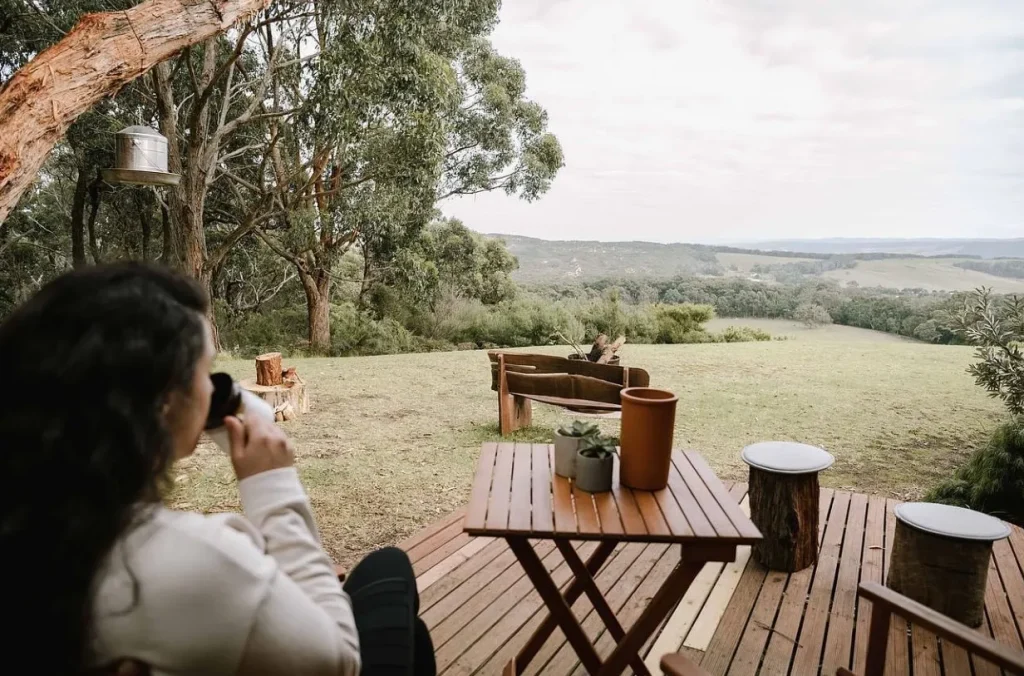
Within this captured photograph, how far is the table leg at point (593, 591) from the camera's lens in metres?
1.85

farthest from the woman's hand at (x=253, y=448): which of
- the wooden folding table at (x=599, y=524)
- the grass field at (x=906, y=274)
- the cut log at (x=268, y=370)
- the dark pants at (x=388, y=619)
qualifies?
the grass field at (x=906, y=274)

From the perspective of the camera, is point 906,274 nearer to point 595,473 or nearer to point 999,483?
point 999,483

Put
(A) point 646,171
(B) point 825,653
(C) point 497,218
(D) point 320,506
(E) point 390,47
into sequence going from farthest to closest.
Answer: (A) point 646,171, (C) point 497,218, (E) point 390,47, (D) point 320,506, (B) point 825,653

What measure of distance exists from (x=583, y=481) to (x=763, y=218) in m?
20.2

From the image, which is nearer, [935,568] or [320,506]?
[935,568]

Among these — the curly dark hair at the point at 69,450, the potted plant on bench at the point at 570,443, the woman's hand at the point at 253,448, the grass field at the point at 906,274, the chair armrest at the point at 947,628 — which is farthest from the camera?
the grass field at the point at 906,274

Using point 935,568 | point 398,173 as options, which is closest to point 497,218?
point 398,173

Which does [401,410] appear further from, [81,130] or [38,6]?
[38,6]

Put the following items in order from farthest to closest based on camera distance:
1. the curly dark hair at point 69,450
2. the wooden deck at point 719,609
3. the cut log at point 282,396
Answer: the cut log at point 282,396, the wooden deck at point 719,609, the curly dark hair at point 69,450

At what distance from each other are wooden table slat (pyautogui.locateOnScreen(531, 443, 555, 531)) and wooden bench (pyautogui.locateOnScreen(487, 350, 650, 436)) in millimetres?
2332

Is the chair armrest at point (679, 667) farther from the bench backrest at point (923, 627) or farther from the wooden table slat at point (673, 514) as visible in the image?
the bench backrest at point (923, 627)

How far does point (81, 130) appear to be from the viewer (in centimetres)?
990

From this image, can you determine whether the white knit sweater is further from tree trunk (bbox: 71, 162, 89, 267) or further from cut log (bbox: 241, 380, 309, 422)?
tree trunk (bbox: 71, 162, 89, 267)

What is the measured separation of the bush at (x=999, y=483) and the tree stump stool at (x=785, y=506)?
5.38 ft
